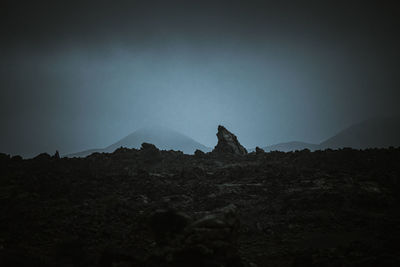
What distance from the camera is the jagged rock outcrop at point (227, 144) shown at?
1800 inches

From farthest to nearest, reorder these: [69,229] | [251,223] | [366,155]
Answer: [366,155], [251,223], [69,229]

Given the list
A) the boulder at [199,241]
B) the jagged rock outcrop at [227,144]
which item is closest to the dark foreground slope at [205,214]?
the boulder at [199,241]

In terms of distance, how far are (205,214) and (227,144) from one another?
121 ft

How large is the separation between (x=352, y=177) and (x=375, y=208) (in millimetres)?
7239

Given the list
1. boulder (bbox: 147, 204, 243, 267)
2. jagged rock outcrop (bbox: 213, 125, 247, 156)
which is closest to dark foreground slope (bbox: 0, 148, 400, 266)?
boulder (bbox: 147, 204, 243, 267)

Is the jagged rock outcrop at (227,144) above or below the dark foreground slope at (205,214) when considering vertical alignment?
above

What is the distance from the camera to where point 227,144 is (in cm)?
4625

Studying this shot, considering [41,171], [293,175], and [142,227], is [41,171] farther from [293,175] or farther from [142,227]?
[293,175]

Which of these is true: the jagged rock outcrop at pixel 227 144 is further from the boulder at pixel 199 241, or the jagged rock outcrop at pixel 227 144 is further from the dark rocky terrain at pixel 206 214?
the boulder at pixel 199 241

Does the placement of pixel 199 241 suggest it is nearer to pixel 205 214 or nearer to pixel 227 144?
pixel 205 214

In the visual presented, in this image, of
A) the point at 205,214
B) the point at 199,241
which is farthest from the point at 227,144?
the point at 199,241

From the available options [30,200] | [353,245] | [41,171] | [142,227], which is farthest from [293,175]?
[41,171]

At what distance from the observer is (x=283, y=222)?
1551cm

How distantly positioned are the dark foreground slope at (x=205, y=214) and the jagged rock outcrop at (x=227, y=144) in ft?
A: 46.8
